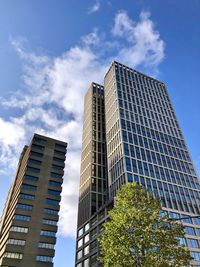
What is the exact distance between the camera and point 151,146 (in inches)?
4220

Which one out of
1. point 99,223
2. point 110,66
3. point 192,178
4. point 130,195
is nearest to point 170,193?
point 192,178

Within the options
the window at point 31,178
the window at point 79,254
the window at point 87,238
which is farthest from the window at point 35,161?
the window at point 79,254

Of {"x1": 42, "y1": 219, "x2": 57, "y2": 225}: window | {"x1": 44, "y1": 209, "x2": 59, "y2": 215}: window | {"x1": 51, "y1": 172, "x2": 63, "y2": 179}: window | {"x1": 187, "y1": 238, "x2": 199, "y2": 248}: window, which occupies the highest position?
{"x1": 51, "y1": 172, "x2": 63, "y2": 179}: window

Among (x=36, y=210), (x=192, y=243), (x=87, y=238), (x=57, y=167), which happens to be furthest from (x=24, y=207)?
(x=192, y=243)

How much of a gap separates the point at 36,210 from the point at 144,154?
46135 mm

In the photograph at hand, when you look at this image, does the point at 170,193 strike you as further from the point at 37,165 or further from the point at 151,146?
the point at 37,165

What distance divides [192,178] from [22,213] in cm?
6777

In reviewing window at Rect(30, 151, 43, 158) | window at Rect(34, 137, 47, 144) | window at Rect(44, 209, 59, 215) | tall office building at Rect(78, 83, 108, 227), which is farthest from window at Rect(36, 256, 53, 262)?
window at Rect(34, 137, 47, 144)

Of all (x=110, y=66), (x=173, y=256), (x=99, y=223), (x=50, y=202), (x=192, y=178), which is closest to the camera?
(x=173, y=256)

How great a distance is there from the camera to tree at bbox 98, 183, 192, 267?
85.9 feet

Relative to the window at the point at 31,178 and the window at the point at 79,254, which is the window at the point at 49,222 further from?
the window at the point at 79,254

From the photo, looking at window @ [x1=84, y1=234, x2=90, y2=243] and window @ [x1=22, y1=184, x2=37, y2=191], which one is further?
window @ [x1=84, y1=234, x2=90, y2=243]

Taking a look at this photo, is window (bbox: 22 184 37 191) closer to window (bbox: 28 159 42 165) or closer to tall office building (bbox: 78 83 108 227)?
window (bbox: 28 159 42 165)

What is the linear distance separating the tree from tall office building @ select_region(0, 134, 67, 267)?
166ft
